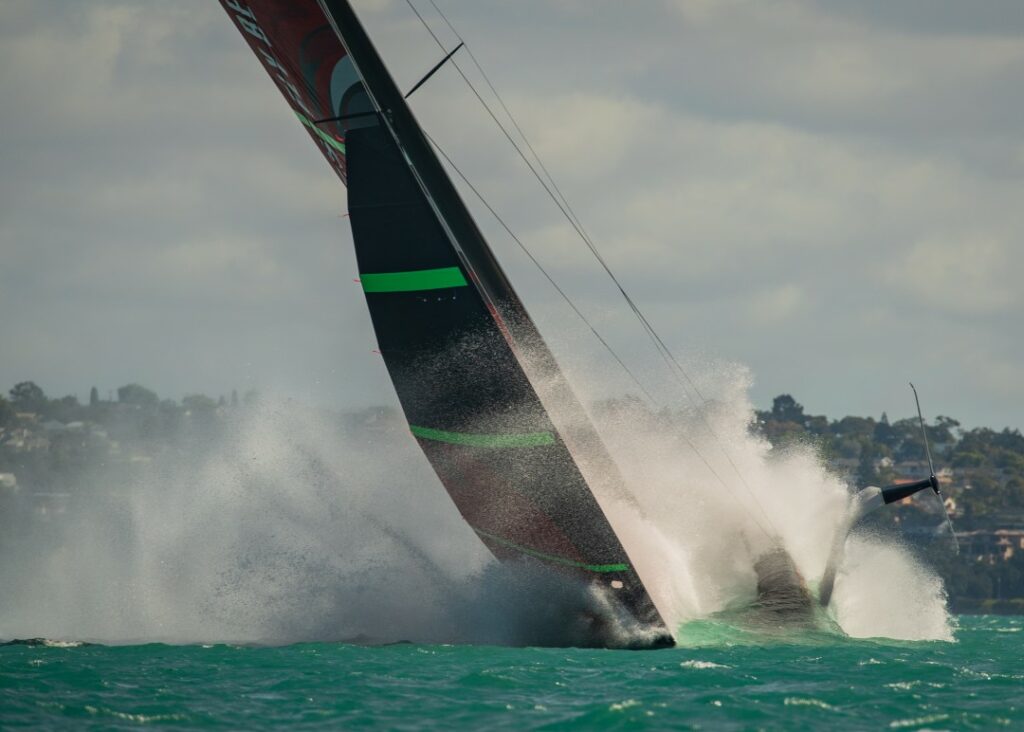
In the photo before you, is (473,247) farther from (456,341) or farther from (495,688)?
(495,688)

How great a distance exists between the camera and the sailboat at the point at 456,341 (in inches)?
661

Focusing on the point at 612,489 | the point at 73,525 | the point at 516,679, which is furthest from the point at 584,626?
the point at 73,525

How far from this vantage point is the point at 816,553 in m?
22.5

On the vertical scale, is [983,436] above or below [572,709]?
above

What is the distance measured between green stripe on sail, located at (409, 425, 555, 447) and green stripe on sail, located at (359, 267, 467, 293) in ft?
5.63

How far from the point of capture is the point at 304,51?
17.4m

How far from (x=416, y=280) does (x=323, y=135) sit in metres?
3.43

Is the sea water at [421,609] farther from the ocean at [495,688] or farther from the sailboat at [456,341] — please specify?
the sailboat at [456,341]

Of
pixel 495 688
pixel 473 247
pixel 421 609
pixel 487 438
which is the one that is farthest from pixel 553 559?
pixel 495 688

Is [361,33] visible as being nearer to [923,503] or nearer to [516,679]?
[516,679]

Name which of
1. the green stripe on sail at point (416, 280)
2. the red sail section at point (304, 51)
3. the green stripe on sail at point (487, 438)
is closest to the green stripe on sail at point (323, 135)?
the red sail section at point (304, 51)

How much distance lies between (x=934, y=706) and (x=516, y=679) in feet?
11.9

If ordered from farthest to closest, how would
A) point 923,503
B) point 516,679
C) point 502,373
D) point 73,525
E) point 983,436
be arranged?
point 983,436 < point 923,503 < point 73,525 < point 502,373 < point 516,679

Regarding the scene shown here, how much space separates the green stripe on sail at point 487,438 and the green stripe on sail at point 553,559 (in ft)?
4.22
